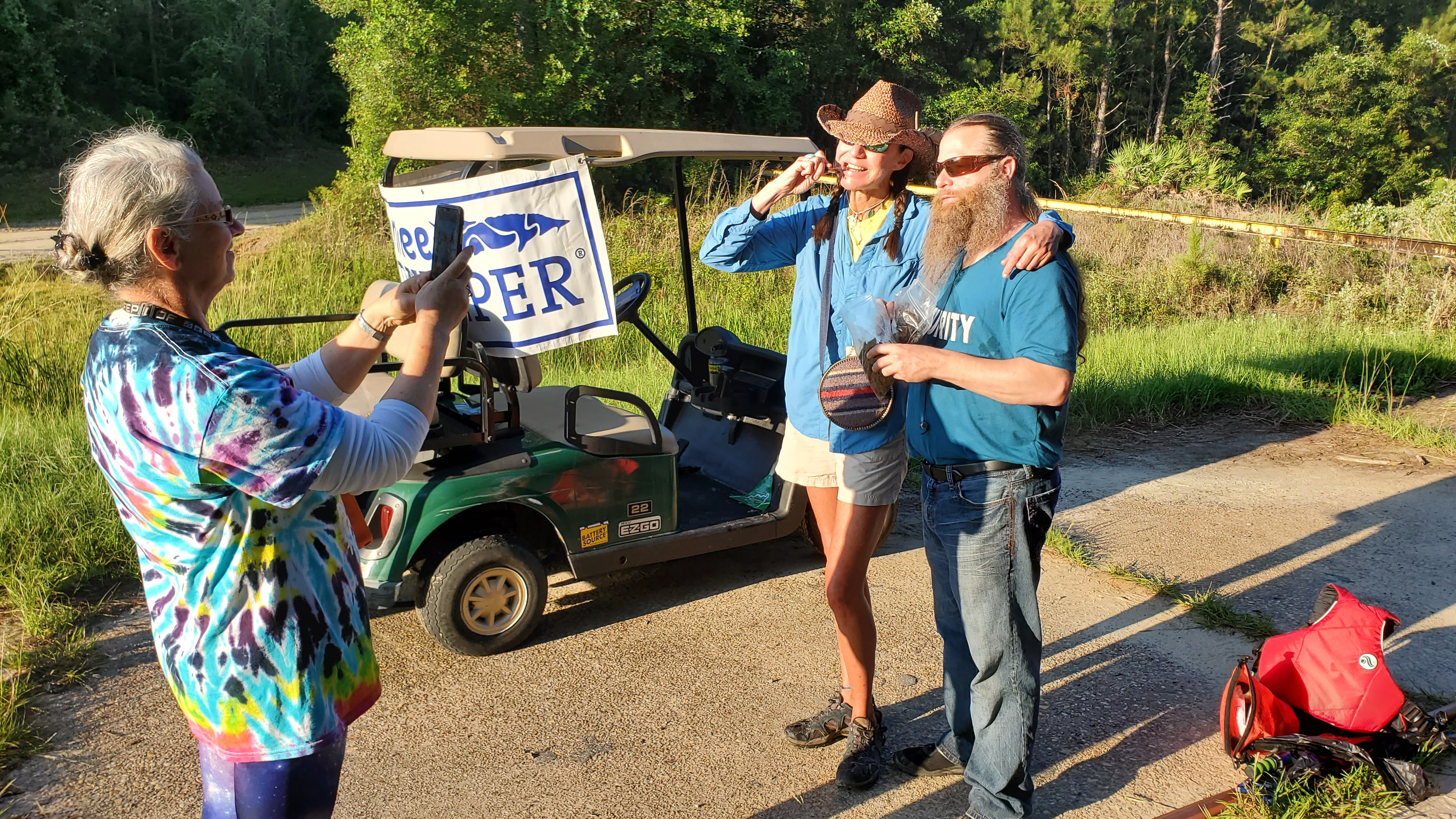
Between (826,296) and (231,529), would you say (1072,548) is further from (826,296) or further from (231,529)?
(231,529)

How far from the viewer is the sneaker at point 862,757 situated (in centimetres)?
318

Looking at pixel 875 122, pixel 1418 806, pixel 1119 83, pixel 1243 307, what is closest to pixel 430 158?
pixel 875 122

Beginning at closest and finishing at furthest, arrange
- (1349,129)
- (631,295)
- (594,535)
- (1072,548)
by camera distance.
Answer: (594,535)
(631,295)
(1072,548)
(1349,129)

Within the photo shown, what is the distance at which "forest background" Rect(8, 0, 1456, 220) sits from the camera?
17391 mm

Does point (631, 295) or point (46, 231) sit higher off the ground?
point (631, 295)

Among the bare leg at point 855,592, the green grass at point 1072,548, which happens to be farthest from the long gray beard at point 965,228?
the green grass at point 1072,548

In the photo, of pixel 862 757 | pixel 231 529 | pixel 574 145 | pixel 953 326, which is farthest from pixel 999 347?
pixel 574 145

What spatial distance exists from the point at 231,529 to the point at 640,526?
255 cm

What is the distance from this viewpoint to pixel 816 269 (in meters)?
3.25

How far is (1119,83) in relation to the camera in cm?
3569

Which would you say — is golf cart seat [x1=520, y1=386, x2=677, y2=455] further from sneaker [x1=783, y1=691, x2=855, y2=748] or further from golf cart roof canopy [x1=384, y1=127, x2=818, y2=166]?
sneaker [x1=783, y1=691, x2=855, y2=748]

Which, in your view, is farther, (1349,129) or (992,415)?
(1349,129)

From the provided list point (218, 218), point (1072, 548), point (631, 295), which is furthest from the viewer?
point (1072, 548)

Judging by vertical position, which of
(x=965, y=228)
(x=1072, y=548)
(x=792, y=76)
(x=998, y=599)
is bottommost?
(x=1072, y=548)
